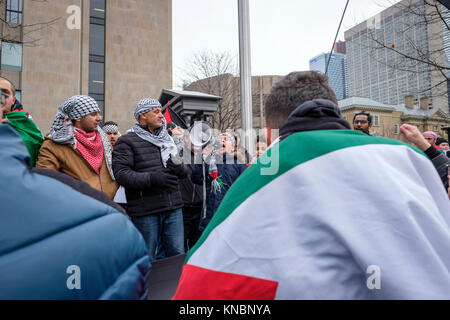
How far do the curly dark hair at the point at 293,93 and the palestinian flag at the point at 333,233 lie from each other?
1.14 feet

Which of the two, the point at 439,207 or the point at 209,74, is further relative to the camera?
the point at 209,74

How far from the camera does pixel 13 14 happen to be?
54.9 ft

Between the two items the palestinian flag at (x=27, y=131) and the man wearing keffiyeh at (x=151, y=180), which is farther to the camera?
the man wearing keffiyeh at (x=151, y=180)

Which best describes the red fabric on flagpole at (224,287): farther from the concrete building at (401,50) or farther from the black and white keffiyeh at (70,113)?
the concrete building at (401,50)

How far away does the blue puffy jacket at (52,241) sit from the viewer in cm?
Answer: 67

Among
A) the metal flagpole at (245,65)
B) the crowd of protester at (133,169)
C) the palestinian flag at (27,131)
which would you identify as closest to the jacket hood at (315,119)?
the crowd of protester at (133,169)

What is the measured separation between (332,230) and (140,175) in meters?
2.35

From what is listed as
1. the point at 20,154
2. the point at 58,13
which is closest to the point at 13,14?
the point at 58,13

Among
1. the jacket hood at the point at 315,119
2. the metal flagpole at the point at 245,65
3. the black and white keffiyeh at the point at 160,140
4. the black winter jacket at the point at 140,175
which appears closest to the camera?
the jacket hood at the point at 315,119

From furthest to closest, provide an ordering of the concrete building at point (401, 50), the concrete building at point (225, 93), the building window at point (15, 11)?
1. the building window at point (15, 11)
2. the concrete building at point (225, 93)
3. the concrete building at point (401, 50)

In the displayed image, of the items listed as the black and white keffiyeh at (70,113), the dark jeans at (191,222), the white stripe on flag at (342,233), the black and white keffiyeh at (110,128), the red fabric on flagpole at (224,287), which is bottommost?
the dark jeans at (191,222)

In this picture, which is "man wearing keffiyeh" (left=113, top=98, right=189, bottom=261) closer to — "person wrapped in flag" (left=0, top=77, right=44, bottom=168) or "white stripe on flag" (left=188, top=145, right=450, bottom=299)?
"person wrapped in flag" (left=0, top=77, right=44, bottom=168)

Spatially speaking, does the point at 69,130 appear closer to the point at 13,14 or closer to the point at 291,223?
the point at 291,223

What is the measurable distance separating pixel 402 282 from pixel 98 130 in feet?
9.40
